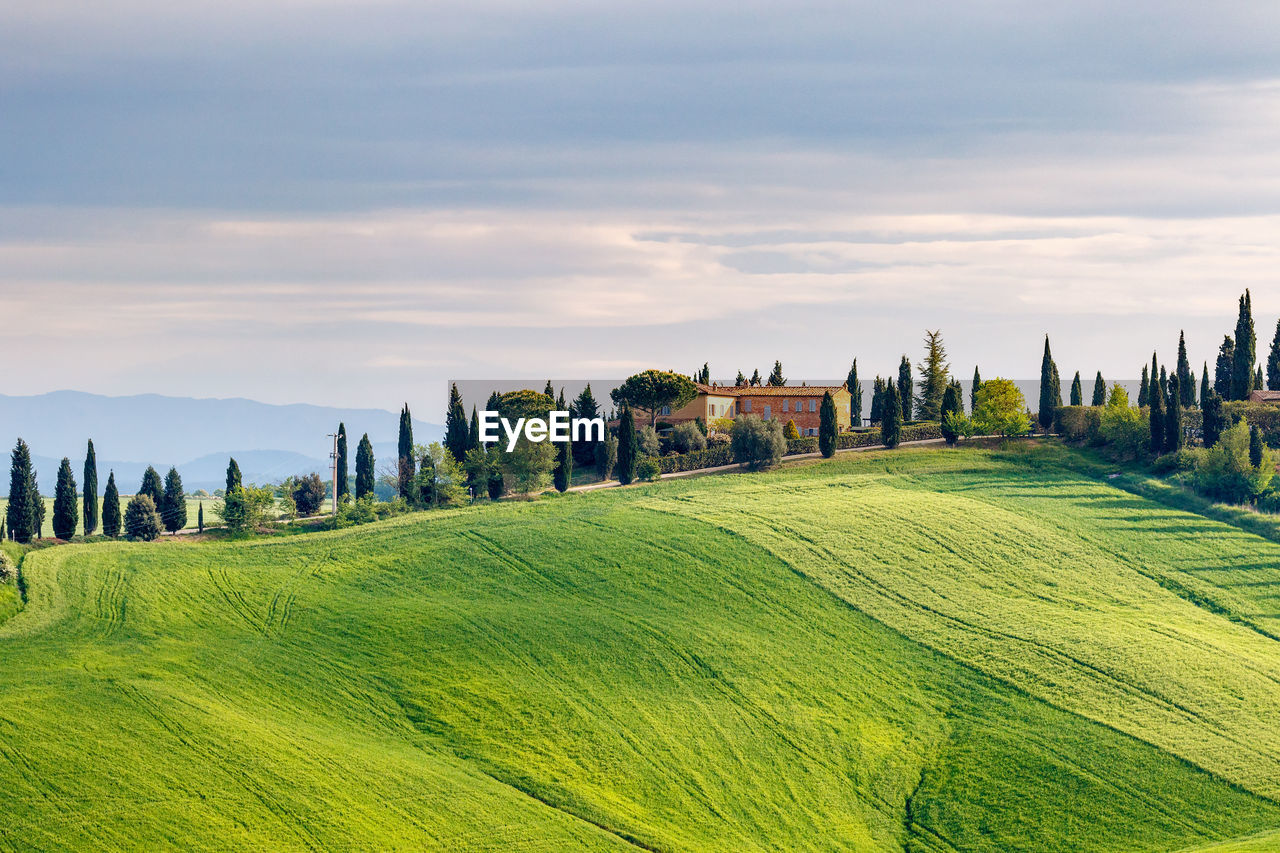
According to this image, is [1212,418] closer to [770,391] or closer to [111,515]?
[770,391]

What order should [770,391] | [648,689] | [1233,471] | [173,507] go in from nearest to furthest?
[648,689]
[1233,471]
[173,507]
[770,391]

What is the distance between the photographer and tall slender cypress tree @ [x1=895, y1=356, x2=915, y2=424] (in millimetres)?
114000

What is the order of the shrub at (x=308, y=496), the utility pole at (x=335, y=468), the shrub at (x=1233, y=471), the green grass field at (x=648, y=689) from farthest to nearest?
the shrub at (x=308, y=496), the utility pole at (x=335, y=468), the shrub at (x=1233, y=471), the green grass field at (x=648, y=689)

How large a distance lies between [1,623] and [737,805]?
32439 mm

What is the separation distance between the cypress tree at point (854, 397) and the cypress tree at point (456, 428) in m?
39.4

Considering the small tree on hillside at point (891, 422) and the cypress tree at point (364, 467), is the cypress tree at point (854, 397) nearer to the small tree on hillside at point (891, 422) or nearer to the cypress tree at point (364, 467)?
the small tree on hillside at point (891, 422)

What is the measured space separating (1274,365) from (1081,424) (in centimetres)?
3387

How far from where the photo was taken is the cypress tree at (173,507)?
8538 cm

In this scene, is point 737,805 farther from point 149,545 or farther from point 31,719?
point 149,545

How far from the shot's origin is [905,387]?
379 ft

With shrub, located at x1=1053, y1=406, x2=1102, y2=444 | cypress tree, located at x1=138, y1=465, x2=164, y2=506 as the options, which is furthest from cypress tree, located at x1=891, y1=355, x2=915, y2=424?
cypress tree, located at x1=138, y1=465, x2=164, y2=506

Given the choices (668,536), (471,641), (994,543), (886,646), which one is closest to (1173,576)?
(994,543)

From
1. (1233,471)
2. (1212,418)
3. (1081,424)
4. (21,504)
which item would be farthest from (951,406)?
(21,504)

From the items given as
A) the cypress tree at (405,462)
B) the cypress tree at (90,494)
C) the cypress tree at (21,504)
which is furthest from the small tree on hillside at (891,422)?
the cypress tree at (21,504)
